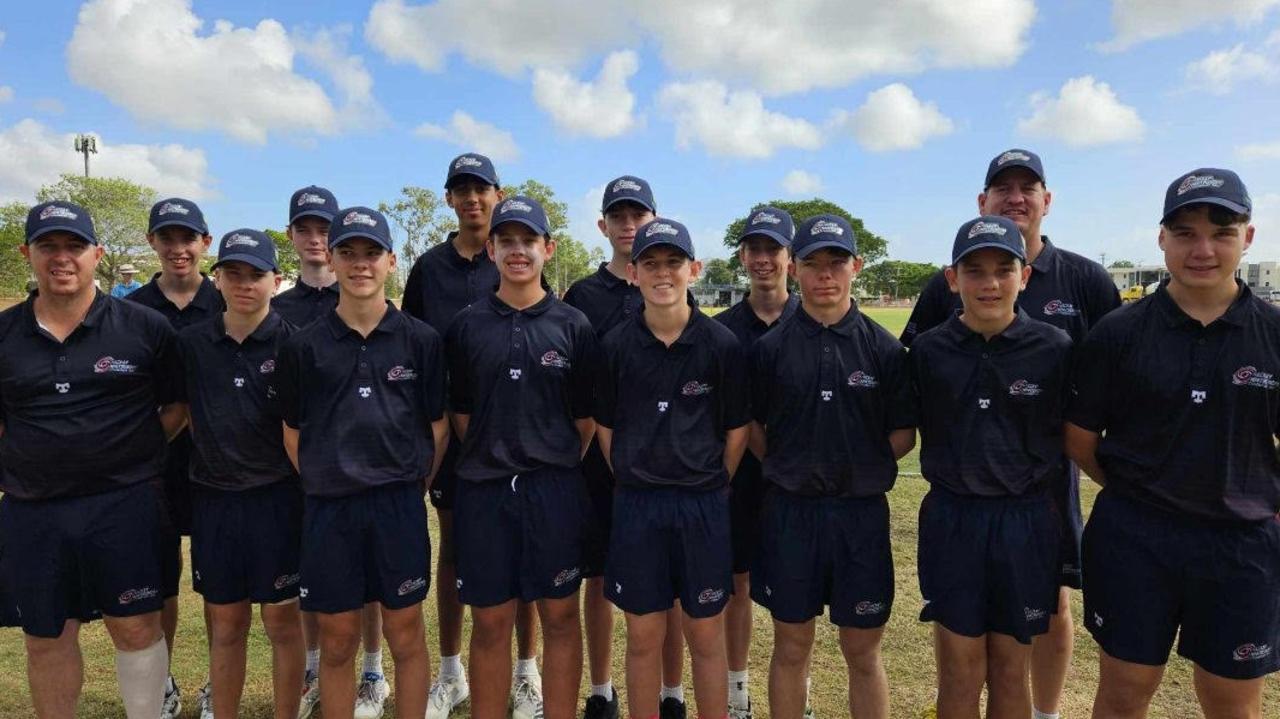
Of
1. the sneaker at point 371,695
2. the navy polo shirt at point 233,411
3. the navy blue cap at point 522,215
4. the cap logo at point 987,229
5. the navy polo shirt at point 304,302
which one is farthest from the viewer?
the navy polo shirt at point 304,302

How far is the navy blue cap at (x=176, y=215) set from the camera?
472 cm

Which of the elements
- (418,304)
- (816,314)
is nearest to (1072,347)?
(816,314)

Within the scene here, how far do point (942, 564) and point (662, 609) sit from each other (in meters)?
1.41

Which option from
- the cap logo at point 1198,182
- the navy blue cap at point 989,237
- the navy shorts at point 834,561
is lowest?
the navy shorts at point 834,561

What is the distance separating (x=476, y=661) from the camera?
4.07m

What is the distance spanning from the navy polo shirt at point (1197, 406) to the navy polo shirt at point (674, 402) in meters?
1.77

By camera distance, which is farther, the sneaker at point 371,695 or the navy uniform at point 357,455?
the sneaker at point 371,695

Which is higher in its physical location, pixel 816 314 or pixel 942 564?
pixel 816 314

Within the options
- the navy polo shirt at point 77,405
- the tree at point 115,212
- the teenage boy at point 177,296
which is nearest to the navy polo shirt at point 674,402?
the navy polo shirt at point 77,405

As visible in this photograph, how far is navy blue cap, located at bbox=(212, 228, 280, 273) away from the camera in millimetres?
4090

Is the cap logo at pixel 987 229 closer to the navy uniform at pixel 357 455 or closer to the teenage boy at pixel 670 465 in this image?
the teenage boy at pixel 670 465

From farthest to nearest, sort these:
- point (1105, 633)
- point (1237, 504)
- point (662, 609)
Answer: point (662, 609), point (1105, 633), point (1237, 504)

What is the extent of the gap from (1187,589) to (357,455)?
3.89 m

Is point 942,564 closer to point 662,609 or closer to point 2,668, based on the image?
point 662,609
